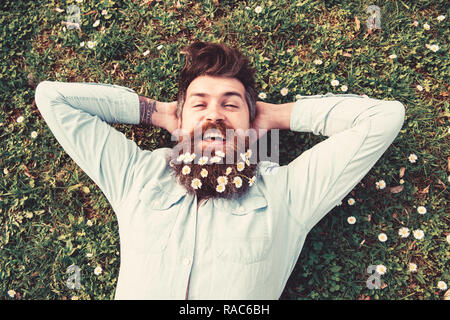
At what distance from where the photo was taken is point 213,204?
2953 millimetres

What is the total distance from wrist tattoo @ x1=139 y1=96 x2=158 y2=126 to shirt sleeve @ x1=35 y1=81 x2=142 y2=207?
0.38m

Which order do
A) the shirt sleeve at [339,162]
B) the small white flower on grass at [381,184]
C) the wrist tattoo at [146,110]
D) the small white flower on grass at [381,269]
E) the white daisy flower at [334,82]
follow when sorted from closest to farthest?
the shirt sleeve at [339,162], the wrist tattoo at [146,110], the small white flower on grass at [381,269], the small white flower on grass at [381,184], the white daisy flower at [334,82]

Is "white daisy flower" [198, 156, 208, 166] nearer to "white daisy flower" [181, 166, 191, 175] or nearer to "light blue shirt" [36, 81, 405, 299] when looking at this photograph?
"white daisy flower" [181, 166, 191, 175]

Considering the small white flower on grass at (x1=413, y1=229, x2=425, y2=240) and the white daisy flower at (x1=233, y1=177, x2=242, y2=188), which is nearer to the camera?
the white daisy flower at (x1=233, y1=177, x2=242, y2=188)

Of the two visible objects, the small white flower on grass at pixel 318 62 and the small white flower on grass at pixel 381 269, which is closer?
the small white flower on grass at pixel 381 269

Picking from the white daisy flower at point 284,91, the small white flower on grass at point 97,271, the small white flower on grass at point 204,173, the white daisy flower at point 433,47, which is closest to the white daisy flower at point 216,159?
the small white flower on grass at point 204,173

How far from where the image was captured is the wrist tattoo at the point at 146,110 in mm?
3436

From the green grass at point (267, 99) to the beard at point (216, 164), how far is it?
95 centimetres

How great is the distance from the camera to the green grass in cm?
363

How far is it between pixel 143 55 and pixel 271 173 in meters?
2.21

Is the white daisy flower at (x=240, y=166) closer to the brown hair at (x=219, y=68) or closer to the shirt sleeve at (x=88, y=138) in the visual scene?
the brown hair at (x=219, y=68)

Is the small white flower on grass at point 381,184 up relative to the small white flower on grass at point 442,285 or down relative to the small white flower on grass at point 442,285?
up

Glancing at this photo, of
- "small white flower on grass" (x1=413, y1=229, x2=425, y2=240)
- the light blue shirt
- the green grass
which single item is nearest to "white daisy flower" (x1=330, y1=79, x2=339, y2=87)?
the green grass

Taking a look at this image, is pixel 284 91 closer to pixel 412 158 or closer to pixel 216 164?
pixel 216 164
